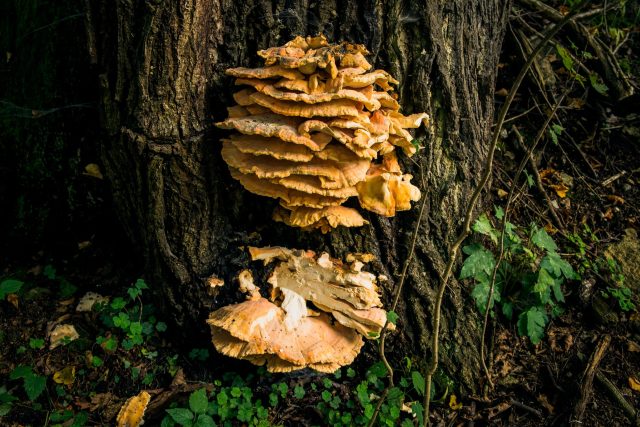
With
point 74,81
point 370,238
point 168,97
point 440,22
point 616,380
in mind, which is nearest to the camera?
point 168,97

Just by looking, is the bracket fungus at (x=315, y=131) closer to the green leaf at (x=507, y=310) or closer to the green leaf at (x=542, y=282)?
the green leaf at (x=542, y=282)

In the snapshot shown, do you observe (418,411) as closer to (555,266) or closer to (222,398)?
(222,398)

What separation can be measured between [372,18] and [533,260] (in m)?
2.55

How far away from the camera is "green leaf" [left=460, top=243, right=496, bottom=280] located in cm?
346

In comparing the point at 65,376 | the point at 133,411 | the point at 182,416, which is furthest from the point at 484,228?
the point at 65,376

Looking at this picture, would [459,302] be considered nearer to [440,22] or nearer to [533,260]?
[533,260]

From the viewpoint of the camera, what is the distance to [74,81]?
11.4ft

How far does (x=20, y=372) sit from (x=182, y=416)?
1.19m

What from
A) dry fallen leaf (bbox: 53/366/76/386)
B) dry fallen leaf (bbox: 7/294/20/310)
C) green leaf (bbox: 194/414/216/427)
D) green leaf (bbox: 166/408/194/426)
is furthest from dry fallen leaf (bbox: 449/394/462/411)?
dry fallen leaf (bbox: 7/294/20/310)

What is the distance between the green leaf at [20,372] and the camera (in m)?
3.02

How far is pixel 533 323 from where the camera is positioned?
11.9 ft

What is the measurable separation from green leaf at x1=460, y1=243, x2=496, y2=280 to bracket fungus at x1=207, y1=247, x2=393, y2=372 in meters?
0.82

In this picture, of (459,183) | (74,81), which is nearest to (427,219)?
(459,183)

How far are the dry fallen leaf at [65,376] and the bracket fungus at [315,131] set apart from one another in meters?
1.98
